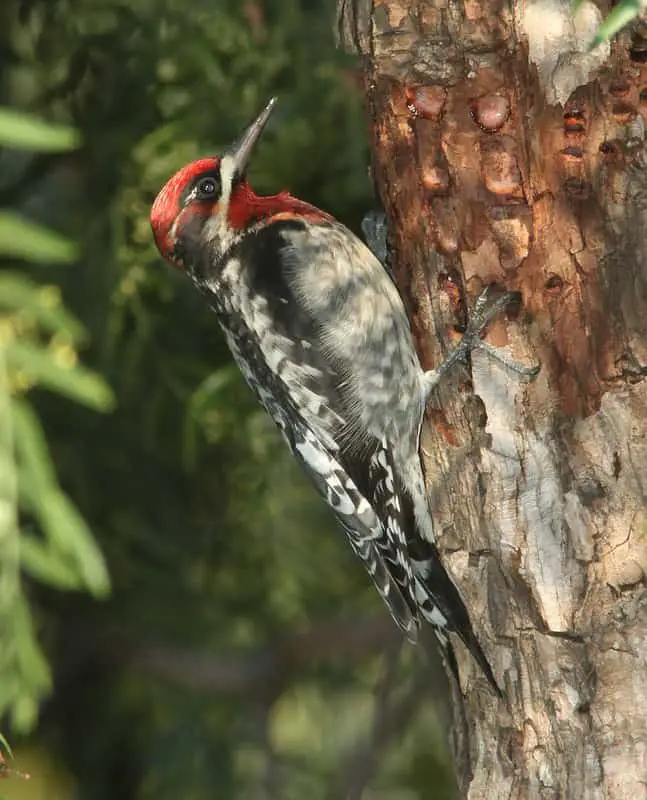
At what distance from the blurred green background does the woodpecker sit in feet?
0.83

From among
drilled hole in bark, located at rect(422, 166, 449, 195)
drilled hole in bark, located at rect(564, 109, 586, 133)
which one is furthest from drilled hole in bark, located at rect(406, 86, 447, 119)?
drilled hole in bark, located at rect(564, 109, 586, 133)

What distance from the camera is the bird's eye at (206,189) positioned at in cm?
332

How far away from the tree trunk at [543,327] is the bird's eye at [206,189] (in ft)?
2.31

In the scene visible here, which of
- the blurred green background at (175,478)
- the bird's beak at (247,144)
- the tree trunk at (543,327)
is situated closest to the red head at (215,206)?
the bird's beak at (247,144)

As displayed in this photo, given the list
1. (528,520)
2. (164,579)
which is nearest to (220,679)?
(164,579)

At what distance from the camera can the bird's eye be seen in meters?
3.32

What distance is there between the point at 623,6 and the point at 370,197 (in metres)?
1.89

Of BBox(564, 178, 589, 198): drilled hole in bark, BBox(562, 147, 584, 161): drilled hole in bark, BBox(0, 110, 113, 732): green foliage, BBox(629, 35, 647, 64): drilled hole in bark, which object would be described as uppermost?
BBox(629, 35, 647, 64): drilled hole in bark

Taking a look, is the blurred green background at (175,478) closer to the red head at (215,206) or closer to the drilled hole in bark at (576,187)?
the red head at (215,206)

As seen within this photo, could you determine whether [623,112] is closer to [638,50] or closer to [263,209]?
[638,50]

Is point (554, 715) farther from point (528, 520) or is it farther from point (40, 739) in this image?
point (40, 739)

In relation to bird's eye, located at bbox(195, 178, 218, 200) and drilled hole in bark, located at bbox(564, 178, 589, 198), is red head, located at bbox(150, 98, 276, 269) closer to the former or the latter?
bird's eye, located at bbox(195, 178, 218, 200)

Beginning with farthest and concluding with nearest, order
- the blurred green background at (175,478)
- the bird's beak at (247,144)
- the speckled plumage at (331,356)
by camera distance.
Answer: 1. the blurred green background at (175,478)
2. the bird's beak at (247,144)
3. the speckled plumage at (331,356)

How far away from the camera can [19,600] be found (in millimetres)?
2467
